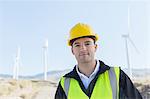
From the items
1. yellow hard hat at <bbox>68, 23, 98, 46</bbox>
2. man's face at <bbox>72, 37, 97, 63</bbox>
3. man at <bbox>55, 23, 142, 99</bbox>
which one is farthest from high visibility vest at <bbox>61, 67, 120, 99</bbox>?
yellow hard hat at <bbox>68, 23, 98, 46</bbox>

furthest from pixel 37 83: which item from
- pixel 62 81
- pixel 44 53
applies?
pixel 62 81

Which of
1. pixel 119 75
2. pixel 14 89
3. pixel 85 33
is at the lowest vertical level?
pixel 14 89

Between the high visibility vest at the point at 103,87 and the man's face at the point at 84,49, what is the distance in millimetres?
232

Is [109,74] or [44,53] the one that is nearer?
[109,74]

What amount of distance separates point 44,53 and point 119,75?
20.4 meters

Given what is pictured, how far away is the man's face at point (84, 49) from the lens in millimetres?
2695

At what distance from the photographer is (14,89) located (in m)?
28.1

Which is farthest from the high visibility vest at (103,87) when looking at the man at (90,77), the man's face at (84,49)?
the man's face at (84,49)

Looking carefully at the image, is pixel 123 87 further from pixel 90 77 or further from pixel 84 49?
pixel 84 49

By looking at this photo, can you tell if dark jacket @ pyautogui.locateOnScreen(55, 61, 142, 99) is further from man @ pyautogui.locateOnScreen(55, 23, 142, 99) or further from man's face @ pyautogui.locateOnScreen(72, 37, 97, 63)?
man's face @ pyautogui.locateOnScreen(72, 37, 97, 63)

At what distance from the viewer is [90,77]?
9.27 feet

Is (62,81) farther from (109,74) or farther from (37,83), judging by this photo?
(37,83)

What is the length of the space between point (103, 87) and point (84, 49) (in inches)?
15.8

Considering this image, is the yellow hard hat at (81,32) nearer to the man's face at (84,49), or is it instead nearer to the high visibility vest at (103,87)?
the man's face at (84,49)
